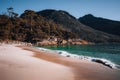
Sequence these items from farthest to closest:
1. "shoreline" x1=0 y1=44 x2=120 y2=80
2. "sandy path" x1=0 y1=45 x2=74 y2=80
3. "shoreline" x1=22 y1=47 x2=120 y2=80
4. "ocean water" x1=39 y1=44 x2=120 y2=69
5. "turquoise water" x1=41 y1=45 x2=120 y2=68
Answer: "turquoise water" x1=41 y1=45 x2=120 y2=68
"ocean water" x1=39 y1=44 x2=120 y2=69
"shoreline" x1=22 y1=47 x2=120 y2=80
"shoreline" x1=0 y1=44 x2=120 y2=80
"sandy path" x1=0 y1=45 x2=74 y2=80

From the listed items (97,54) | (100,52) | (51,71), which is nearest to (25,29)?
(100,52)

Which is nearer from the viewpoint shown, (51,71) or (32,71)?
(32,71)

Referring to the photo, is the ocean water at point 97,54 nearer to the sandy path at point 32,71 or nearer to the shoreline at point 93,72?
the shoreline at point 93,72

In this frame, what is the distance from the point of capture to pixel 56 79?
11648mm

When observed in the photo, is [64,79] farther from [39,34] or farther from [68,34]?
[68,34]

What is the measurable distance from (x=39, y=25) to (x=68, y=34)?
75.7 feet

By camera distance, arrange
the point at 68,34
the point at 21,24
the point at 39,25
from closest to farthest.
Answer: the point at 21,24, the point at 39,25, the point at 68,34

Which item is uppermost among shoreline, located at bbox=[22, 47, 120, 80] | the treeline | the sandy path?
the treeline

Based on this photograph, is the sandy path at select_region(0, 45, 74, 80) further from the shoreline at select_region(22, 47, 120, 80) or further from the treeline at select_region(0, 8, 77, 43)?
the treeline at select_region(0, 8, 77, 43)

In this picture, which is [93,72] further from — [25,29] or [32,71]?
[25,29]

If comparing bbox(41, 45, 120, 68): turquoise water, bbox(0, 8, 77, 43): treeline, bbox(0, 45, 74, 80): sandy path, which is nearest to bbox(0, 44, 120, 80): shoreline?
bbox(0, 45, 74, 80): sandy path

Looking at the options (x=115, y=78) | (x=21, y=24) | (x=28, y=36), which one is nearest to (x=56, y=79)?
(x=115, y=78)

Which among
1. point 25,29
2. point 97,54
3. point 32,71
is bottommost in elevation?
point 97,54

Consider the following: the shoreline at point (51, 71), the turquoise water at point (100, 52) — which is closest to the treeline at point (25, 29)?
the turquoise water at point (100, 52)
